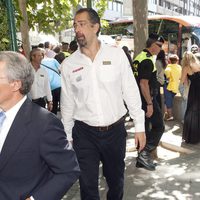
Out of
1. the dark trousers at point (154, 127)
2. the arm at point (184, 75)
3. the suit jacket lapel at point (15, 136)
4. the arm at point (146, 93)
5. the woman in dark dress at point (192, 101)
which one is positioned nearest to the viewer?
the suit jacket lapel at point (15, 136)

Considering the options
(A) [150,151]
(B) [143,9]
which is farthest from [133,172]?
(B) [143,9]

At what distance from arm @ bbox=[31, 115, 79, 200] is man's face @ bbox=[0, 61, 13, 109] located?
23 cm

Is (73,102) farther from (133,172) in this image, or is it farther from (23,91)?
(133,172)

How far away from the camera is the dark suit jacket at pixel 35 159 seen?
82.8 inches

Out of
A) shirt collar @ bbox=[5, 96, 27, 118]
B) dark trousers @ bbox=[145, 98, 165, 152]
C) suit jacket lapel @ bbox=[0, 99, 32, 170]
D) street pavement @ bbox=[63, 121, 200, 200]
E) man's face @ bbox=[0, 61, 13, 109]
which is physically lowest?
street pavement @ bbox=[63, 121, 200, 200]

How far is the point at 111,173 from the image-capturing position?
12.5 ft

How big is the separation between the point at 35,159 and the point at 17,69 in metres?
0.47

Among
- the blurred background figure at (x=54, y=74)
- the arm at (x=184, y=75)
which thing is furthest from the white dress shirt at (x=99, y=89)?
the blurred background figure at (x=54, y=74)

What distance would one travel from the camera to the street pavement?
16.3ft

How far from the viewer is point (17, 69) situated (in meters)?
2.16

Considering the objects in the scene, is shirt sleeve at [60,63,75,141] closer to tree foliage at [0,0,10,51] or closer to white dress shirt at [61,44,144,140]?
white dress shirt at [61,44,144,140]

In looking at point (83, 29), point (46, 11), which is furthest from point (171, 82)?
point (83, 29)

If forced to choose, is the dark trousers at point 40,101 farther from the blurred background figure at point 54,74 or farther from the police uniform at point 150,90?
the police uniform at point 150,90

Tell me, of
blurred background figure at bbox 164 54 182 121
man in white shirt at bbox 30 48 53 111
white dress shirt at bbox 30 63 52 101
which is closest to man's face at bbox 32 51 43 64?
man in white shirt at bbox 30 48 53 111
